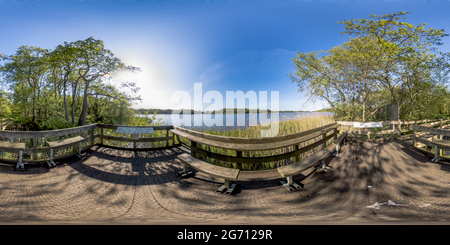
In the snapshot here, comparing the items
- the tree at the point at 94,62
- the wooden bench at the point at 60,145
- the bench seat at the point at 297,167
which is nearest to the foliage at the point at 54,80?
the tree at the point at 94,62

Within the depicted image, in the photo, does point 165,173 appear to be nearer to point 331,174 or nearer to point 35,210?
point 35,210

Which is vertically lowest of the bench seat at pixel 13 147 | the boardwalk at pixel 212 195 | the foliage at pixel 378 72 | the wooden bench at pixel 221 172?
the boardwalk at pixel 212 195

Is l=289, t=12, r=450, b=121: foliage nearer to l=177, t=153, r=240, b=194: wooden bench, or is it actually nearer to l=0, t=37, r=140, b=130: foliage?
l=177, t=153, r=240, b=194: wooden bench

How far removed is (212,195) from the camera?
2170mm

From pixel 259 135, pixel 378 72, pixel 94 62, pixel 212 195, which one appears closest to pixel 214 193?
pixel 212 195

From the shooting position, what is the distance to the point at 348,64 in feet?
23.0

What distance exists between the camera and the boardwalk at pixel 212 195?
1656mm

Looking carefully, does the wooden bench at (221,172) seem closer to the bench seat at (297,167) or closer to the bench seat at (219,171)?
the bench seat at (219,171)

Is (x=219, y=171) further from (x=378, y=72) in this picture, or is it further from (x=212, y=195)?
(x=378, y=72)

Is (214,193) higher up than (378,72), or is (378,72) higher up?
(378,72)

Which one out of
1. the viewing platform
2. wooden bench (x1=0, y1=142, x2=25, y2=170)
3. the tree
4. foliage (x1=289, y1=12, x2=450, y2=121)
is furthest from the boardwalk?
the tree
